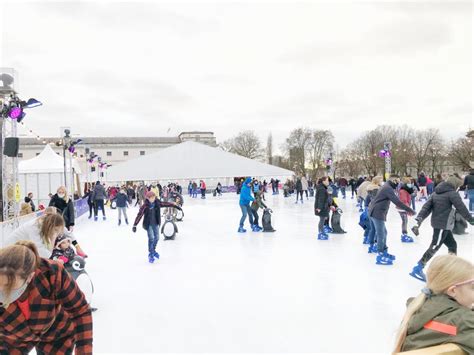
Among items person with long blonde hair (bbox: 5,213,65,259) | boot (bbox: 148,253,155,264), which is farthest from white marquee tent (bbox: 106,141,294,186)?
person with long blonde hair (bbox: 5,213,65,259)

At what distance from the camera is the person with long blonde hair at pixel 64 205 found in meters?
7.04

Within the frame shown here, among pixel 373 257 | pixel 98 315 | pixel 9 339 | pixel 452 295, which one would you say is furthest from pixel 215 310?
pixel 373 257

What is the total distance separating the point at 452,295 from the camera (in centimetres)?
146

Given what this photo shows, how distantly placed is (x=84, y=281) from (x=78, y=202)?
1130cm

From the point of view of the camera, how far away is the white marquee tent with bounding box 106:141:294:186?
6.48 metres

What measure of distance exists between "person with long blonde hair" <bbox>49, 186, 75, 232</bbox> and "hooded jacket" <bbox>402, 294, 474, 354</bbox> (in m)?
6.59

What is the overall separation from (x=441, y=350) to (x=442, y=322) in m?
0.11

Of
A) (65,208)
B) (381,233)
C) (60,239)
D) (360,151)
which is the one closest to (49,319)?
(60,239)

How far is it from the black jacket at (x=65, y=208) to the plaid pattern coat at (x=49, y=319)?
18.8 ft

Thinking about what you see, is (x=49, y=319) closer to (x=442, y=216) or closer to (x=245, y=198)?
(x=442, y=216)

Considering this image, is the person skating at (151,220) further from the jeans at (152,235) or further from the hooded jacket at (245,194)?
the hooded jacket at (245,194)

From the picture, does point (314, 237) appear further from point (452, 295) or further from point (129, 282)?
point (452, 295)

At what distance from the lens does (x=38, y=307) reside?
1.54 m

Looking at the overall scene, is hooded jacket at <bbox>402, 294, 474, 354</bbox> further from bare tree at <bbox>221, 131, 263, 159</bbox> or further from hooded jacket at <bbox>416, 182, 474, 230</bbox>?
bare tree at <bbox>221, 131, 263, 159</bbox>
